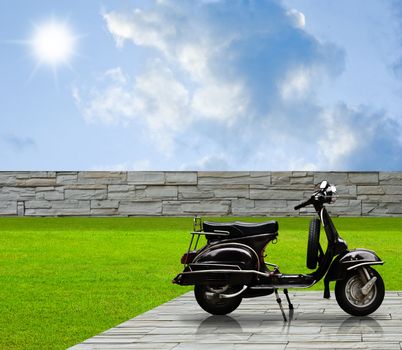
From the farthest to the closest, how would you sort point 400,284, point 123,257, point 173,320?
point 123,257
point 400,284
point 173,320

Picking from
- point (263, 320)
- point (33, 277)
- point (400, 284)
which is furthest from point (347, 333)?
point (33, 277)

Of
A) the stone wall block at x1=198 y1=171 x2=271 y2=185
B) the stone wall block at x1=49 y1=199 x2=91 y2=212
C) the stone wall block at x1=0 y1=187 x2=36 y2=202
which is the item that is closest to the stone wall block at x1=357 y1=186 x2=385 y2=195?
the stone wall block at x1=198 y1=171 x2=271 y2=185

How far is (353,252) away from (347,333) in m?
0.93

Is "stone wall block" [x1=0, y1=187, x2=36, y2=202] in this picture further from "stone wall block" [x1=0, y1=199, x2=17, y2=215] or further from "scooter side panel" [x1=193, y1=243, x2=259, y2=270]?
"scooter side panel" [x1=193, y1=243, x2=259, y2=270]

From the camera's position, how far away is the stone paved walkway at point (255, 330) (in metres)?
5.25

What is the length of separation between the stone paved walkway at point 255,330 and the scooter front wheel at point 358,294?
0.30 ft

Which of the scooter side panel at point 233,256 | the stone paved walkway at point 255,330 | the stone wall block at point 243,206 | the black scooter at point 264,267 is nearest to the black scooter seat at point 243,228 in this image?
the black scooter at point 264,267

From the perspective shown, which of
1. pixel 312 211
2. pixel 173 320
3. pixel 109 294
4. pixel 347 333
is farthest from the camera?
pixel 312 211

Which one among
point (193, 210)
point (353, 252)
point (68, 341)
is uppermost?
point (193, 210)

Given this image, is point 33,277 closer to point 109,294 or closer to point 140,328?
point 109,294

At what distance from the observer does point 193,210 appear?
1886cm

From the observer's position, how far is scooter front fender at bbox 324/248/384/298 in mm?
6391

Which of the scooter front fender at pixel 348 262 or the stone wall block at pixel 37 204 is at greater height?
the stone wall block at pixel 37 204

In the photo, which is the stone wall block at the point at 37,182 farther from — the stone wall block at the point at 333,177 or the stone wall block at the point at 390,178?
the stone wall block at the point at 390,178
